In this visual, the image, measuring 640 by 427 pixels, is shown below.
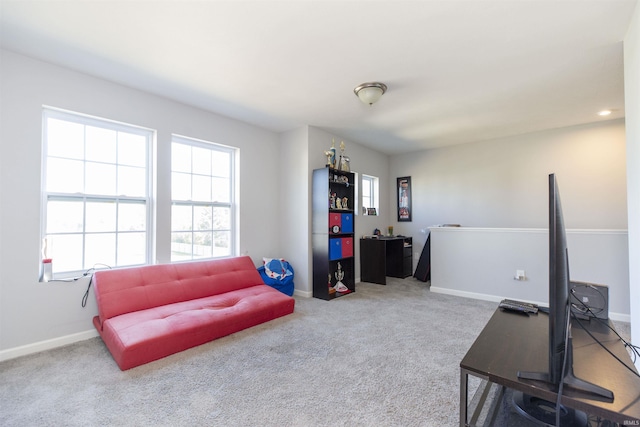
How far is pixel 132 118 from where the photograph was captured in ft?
Result: 9.93

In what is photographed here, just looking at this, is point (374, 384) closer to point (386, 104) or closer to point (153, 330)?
point (153, 330)

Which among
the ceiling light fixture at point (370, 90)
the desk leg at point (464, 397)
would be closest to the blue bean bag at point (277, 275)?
the ceiling light fixture at point (370, 90)

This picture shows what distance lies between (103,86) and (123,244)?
64.7 inches

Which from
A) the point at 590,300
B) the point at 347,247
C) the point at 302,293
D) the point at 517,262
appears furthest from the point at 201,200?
the point at 517,262

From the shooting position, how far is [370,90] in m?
2.90

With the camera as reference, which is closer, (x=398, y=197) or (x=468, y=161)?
(x=468, y=161)

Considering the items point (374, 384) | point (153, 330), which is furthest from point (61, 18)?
point (374, 384)

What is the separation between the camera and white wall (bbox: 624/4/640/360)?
1832 mm

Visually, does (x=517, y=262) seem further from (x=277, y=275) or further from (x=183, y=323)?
(x=183, y=323)

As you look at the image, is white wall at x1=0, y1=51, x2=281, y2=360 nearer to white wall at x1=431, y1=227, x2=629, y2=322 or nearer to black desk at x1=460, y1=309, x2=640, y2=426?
black desk at x1=460, y1=309, x2=640, y2=426

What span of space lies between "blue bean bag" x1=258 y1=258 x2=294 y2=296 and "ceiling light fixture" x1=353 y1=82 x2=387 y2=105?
2.53m

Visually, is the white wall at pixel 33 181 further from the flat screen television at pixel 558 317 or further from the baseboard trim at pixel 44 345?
the flat screen television at pixel 558 317

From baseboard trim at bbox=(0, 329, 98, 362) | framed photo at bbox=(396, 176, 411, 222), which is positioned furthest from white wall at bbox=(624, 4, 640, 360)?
baseboard trim at bbox=(0, 329, 98, 362)

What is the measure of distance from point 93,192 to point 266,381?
2.54 metres
